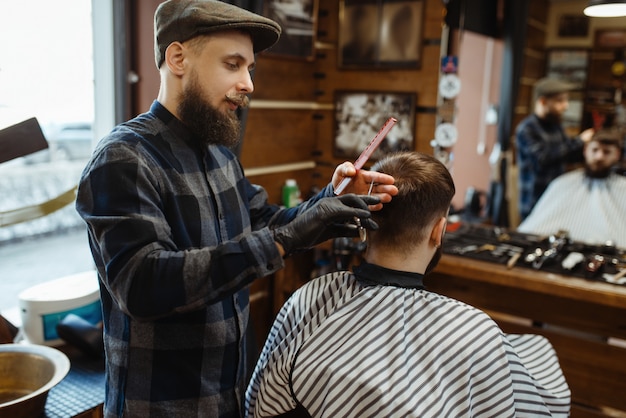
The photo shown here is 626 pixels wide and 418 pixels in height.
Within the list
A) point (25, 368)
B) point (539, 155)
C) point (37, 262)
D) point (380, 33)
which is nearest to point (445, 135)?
point (380, 33)

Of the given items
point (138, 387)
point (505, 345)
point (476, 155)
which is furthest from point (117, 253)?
point (476, 155)

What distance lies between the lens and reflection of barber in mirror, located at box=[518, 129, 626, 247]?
3125 mm

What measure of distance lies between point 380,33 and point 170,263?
2.45 meters

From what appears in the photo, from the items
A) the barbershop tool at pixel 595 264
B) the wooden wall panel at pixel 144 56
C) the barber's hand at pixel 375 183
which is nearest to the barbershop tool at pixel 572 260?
the barbershop tool at pixel 595 264

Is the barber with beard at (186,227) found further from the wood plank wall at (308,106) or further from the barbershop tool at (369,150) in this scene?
the wood plank wall at (308,106)

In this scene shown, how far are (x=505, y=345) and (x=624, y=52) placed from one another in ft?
19.9

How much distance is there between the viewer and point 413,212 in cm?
142

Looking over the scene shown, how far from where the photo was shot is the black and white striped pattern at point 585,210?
123 inches

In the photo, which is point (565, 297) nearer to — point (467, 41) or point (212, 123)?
point (212, 123)

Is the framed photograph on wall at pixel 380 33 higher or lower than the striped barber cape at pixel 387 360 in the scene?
higher

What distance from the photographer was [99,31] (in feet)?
7.24

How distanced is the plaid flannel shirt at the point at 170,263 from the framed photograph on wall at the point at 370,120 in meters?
1.72

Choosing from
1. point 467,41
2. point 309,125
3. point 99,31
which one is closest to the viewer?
point 99,31

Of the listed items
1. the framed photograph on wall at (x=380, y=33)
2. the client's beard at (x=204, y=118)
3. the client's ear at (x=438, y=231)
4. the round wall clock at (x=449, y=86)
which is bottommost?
the client's ear at (x=438, y=231)
